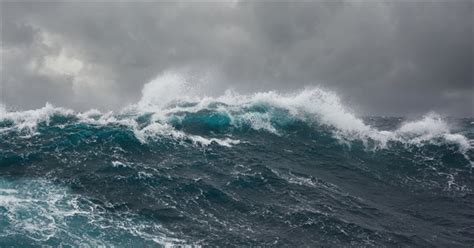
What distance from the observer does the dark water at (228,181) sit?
252 feet

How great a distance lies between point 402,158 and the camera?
129 metres

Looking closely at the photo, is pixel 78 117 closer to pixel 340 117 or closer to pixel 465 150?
pixel 340 117

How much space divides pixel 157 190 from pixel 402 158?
73.1 meters

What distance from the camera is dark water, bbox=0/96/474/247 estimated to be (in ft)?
252

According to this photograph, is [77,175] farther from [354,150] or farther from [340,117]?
[340,117]

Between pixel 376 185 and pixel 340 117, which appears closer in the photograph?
pixel 376 185

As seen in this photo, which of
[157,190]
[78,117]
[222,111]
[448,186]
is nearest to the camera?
[157,190]

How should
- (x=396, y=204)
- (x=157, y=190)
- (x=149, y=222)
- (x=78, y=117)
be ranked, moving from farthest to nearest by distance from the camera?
(x=78, y=117), (x=396, y=204), (x=157, y=190), (x=149, y=222)

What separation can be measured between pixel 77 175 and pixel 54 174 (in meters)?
4.69

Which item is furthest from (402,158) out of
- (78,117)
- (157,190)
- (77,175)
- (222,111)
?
(78,117)

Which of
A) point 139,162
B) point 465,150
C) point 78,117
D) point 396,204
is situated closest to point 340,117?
point 465,150

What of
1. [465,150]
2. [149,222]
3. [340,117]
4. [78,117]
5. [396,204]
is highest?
[340,117]

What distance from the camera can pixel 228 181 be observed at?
102m

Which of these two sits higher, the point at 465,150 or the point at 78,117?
the point at 465,150
